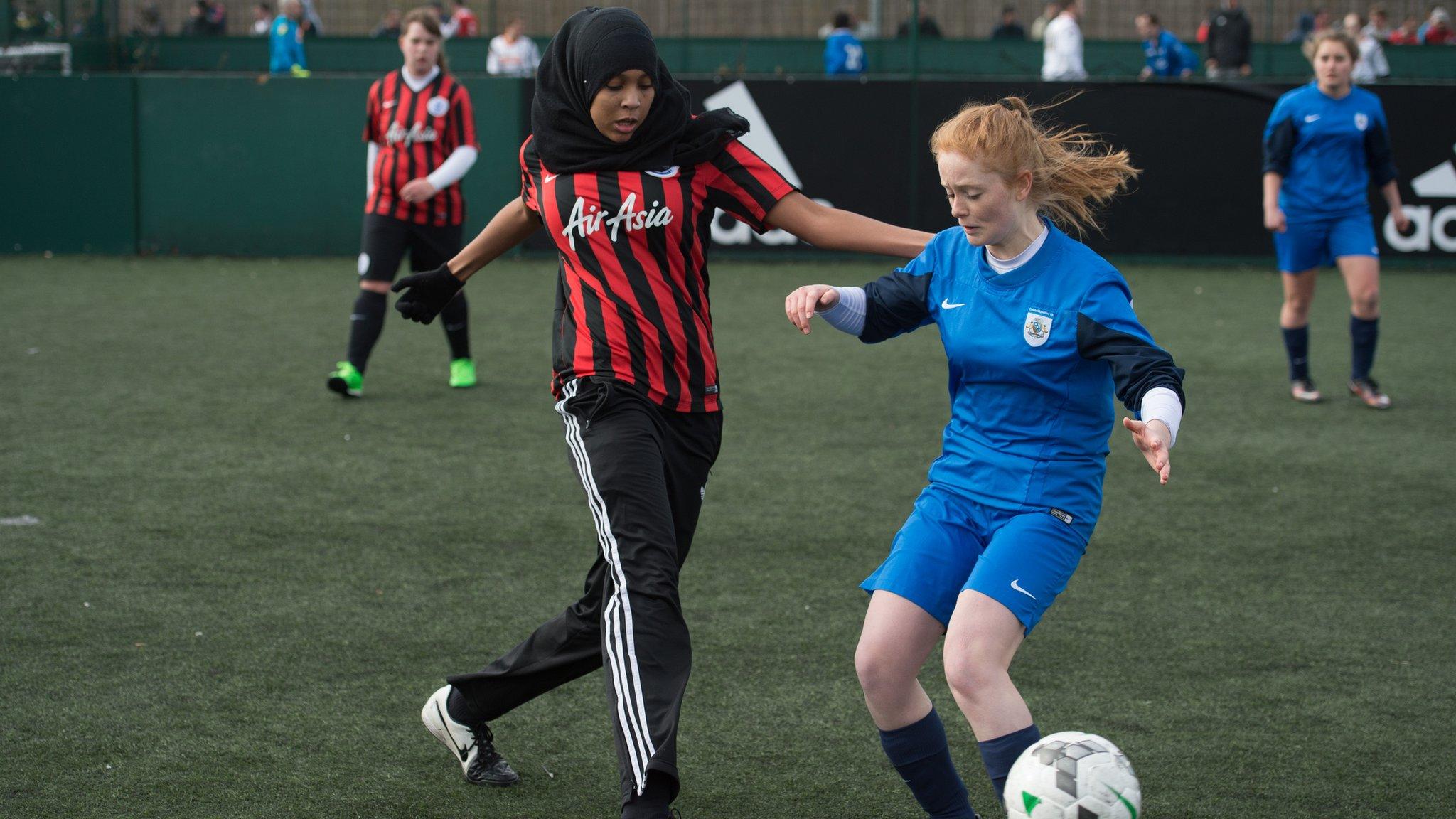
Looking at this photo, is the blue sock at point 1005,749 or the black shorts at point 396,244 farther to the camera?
the black shorts at point 396,244

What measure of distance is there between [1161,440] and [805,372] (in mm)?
6652

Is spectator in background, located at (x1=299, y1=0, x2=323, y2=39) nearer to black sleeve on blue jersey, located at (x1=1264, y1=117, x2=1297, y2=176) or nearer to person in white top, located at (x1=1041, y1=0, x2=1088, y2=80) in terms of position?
person in white top, located at (x1=1041, y1=0, x2=1088, y2=80)

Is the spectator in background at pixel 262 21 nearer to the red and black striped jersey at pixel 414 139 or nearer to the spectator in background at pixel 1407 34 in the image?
the red and black striped jersey at pixel 414 139

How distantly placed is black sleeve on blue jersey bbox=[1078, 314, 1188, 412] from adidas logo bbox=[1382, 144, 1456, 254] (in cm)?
1238

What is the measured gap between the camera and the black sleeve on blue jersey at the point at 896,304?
334cm

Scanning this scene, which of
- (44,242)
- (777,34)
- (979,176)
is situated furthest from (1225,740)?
(777,34)

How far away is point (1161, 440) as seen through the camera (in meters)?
2.80

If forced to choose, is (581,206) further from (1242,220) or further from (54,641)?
(1242,220)

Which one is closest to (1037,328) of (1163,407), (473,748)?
(1163,407)

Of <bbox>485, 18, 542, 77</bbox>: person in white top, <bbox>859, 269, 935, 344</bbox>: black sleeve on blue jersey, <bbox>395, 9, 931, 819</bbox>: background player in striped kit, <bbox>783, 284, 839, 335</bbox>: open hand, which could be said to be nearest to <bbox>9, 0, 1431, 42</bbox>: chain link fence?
<bbox>485, 18, 542, 77</bbox>: person in white top

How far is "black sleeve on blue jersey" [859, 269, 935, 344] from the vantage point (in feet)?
11.0

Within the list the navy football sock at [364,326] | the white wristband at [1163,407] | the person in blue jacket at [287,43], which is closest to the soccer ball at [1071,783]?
the white wristband at [1163,407]

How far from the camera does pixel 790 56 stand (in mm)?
21141

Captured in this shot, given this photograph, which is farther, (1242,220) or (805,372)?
(1242,220)
